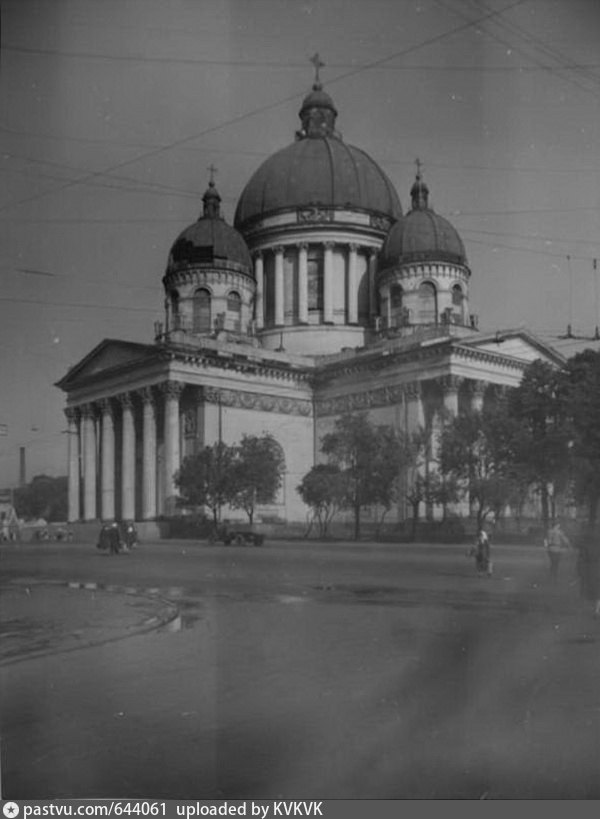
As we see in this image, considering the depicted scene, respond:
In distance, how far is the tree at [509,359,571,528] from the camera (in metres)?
7.28

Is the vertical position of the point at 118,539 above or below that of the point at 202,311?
below

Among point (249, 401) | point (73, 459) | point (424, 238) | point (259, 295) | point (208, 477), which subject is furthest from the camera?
point (424, 238)

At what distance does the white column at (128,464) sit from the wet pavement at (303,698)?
499 mm

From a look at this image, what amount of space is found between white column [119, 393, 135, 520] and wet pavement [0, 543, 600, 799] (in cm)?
50

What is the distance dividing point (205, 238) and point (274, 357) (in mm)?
2626

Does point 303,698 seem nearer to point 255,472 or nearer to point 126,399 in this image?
point 255,472

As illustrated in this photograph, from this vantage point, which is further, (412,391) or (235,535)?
(412,391)

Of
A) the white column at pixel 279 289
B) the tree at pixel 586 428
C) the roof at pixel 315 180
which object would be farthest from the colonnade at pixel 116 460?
the tree at pixel 586 428

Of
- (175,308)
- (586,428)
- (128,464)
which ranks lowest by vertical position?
(128,464)

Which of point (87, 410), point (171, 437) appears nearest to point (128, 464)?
point (171, 437)

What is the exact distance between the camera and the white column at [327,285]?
11.2 metres

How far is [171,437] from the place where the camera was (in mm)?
8352

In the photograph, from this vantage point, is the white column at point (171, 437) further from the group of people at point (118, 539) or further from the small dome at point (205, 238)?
the small dome at point (205, 238)

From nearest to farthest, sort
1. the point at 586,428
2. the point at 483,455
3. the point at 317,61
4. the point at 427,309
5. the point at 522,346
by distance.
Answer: the point at 317,61
the point at 586,428
the point at 522,346
the point at 483,455
the point at 427,309
